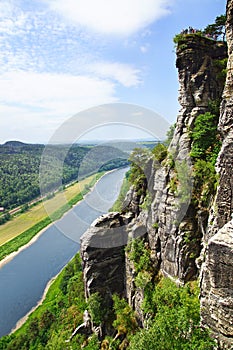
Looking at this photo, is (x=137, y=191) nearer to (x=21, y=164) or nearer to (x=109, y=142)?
(x=109, y=142)

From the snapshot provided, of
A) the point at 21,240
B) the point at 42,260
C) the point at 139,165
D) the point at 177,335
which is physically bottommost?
the point at 42,260

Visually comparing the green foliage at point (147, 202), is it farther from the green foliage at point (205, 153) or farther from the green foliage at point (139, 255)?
the green foliage at point (205, 153)

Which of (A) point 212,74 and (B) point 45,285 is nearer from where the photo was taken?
(A) point 212,74

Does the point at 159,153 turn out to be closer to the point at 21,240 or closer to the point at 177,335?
the point at 177,335

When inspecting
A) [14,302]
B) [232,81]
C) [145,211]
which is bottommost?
[14,302]

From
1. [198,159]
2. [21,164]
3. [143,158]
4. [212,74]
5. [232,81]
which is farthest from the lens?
[21,164]

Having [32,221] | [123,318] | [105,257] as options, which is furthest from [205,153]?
[32,221]

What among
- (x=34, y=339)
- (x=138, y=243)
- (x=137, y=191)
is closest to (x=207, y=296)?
(x=138, y=243)

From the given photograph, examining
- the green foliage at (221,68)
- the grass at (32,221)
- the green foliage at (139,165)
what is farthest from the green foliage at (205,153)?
the grass at (32,221)
